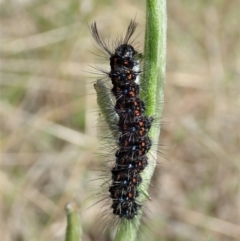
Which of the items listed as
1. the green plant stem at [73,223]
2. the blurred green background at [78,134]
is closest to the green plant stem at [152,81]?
the green plant stem at [73,223]

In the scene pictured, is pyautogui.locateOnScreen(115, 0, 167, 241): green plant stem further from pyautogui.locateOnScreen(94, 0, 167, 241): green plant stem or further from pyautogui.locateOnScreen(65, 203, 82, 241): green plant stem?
pyautogui.locateOnScreen(65, 203, 82, 241): green plant stem

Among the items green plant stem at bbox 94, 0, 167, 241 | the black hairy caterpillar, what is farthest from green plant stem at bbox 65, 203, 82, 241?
the black hairy caterpillar

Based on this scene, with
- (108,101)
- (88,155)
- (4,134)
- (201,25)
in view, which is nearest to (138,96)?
(108,101)

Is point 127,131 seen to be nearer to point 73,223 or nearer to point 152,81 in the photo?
point 152,81

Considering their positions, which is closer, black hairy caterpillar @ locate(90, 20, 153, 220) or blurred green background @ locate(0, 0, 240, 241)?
black hairy caterpillar @ locate(90, 20, 153, 220)

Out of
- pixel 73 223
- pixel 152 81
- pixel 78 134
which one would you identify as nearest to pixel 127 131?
pixel 152 81

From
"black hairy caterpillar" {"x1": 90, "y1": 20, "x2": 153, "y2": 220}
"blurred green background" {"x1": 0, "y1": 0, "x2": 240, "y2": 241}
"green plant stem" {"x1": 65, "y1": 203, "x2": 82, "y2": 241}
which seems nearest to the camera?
"green plant stem" {"x1": 65, "y1": 203, "x2": 82, "y2": 241}
